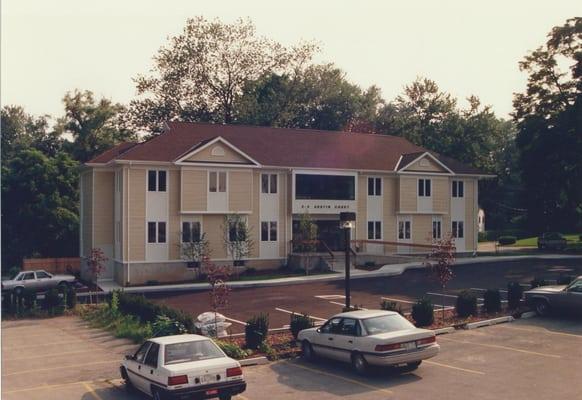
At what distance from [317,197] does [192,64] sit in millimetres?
29088

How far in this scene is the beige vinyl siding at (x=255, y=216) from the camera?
40.7m

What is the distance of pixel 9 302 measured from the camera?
1134 inches

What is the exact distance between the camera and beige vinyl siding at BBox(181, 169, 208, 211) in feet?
125

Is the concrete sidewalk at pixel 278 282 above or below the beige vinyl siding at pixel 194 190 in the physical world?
below

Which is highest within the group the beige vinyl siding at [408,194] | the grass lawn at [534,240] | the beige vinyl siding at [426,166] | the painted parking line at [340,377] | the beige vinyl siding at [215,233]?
the beige vinyl siding at [426,166]

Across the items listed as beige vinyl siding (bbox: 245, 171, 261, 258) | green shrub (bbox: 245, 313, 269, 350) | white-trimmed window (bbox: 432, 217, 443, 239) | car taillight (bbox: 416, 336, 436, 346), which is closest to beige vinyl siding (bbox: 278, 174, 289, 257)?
beige vinyl siding (bbox: 245, 171, 261, 258)

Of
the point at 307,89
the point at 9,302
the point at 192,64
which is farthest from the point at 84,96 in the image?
the point at 9,302

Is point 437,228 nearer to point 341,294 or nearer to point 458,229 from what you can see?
point 458,229

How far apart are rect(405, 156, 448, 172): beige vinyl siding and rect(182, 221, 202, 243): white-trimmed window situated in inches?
616

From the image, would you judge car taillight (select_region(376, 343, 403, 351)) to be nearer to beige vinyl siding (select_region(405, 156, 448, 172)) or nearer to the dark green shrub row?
the dark green shrub row

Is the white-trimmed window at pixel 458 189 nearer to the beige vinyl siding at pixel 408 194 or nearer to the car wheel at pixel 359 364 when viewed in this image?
the beige vinyl siding at pixel 408 194

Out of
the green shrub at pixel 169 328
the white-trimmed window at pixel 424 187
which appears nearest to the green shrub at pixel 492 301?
the green shrub at pixel 169 328

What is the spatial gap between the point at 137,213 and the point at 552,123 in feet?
114

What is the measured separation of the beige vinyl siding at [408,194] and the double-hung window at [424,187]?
0.44 m
